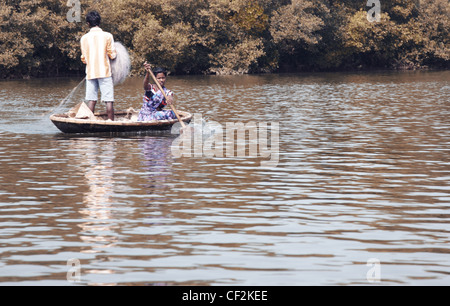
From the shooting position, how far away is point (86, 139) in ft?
63.3

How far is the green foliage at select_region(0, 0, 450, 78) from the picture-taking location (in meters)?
61.5

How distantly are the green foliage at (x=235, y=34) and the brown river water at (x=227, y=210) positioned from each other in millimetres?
42692

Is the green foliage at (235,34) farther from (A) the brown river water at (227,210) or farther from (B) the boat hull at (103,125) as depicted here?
(A) the brown river water at (227,210)

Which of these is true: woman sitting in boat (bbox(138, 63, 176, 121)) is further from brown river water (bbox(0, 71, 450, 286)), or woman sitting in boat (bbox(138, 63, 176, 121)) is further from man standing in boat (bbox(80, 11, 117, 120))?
man standing in boat (bbox(80, 11, 117, 120))

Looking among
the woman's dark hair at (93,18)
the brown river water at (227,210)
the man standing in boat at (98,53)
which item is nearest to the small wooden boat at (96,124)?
the brown river water at (227,210)

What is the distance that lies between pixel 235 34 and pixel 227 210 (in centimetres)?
6149

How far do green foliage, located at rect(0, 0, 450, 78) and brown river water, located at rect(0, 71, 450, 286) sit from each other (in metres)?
42.7

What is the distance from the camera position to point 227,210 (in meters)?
10.5

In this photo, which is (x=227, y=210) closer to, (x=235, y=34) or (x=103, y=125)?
(x=103, y=125)

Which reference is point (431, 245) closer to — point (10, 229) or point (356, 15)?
point (10, 229)

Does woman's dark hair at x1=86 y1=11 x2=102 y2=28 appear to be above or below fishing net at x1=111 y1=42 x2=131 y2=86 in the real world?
above

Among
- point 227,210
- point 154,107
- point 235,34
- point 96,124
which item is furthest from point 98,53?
point 235,34

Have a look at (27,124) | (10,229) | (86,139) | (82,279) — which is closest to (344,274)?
(82,279)

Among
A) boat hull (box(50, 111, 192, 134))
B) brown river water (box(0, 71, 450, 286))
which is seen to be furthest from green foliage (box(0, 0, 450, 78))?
brown river water (box(0, 71, 450, 286))
